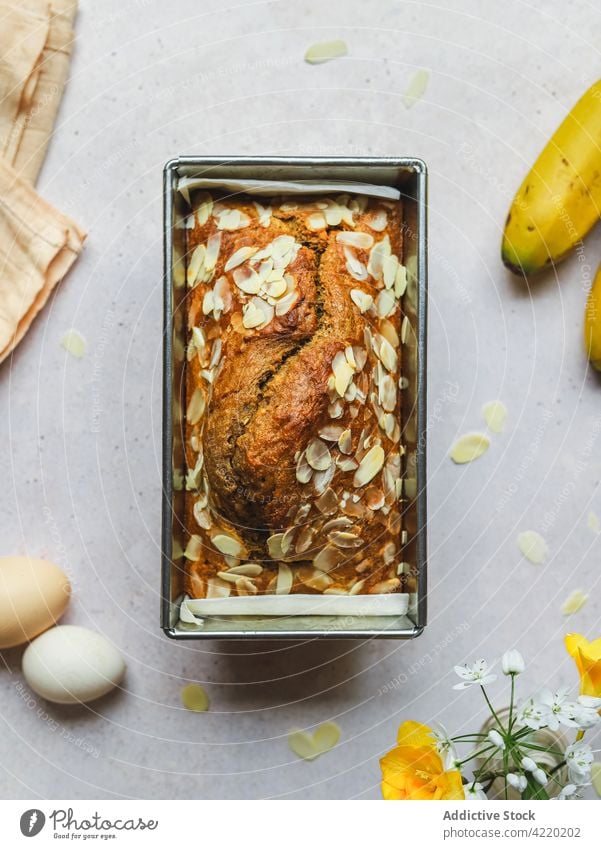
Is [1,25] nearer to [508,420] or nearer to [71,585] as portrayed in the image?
[71,585]

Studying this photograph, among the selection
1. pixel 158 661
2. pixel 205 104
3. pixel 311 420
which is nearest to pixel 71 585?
pixel 158 661

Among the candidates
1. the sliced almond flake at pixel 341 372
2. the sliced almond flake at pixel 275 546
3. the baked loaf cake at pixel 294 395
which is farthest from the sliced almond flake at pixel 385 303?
the sliced almond flake at pixel 275 546

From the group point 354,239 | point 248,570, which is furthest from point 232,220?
point 248,570

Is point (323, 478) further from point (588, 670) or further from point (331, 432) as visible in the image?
point (588, 670)

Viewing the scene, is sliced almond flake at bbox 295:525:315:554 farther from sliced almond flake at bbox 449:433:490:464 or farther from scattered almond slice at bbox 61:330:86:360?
scattered almond slice at bbox 61:330:86:360

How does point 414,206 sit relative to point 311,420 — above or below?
above

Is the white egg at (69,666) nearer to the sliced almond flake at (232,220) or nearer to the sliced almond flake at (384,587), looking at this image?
the sliced almond flake at (384,587)
